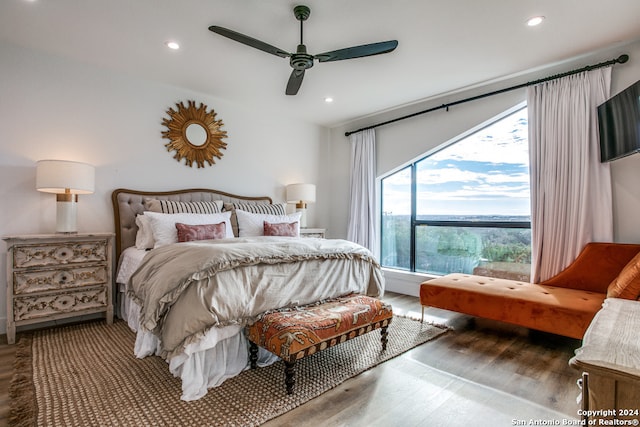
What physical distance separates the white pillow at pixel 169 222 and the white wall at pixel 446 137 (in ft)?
7.95

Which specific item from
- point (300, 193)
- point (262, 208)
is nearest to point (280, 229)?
point (262, 208)

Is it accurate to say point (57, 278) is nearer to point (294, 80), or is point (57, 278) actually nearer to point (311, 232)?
point (294, 80)

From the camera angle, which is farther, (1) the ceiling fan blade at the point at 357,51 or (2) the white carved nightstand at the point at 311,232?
(2) the white carved nightstand at the point at 311,232

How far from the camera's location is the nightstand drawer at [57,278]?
9.02 feet

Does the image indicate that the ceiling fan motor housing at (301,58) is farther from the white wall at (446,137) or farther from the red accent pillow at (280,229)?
the white wall at (446,137)

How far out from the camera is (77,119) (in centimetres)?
333

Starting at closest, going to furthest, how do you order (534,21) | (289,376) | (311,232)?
(289,376) < (534,21) < (311,232)

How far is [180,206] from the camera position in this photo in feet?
12.2

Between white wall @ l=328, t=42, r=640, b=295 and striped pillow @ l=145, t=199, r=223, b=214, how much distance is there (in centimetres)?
224

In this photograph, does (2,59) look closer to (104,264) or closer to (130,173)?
(130,173)

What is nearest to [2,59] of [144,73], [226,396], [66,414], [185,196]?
[144,73]

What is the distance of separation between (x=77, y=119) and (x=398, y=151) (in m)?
3.81

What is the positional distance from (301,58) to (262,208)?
92.8 inches

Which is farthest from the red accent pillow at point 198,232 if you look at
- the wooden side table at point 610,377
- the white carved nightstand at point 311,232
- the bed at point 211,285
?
the wooden side table at point 610,377
